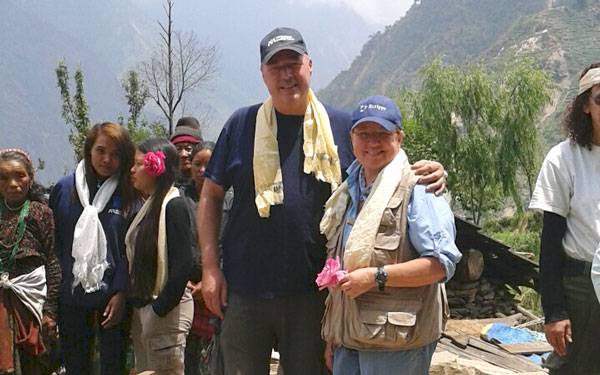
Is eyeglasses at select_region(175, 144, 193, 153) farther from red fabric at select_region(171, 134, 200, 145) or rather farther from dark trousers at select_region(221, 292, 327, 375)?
dark trousers at select_region(221, 292, 327, 375)

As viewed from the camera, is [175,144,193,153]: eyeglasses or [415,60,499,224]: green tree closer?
[175,144,193,153]: eyeglasses

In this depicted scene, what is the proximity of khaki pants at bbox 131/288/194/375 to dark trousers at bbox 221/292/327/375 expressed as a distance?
86 centimetres

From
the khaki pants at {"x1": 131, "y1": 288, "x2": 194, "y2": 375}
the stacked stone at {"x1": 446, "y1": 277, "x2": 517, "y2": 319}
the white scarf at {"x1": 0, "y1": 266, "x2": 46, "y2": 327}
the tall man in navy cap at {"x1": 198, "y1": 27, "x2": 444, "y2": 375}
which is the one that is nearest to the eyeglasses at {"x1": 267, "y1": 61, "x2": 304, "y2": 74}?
the tall man in navy cap at {"x1": 198, "y1": 27, "x2": 444, "y2": 375}

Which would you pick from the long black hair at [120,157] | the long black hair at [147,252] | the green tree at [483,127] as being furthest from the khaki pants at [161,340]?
the green tree at [483,127]

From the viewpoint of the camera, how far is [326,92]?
606 feet

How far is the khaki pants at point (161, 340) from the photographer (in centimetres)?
353

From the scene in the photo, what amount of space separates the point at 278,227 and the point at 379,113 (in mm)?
632

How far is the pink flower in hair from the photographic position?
366 cm

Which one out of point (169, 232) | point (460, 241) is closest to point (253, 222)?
point (169, 232)

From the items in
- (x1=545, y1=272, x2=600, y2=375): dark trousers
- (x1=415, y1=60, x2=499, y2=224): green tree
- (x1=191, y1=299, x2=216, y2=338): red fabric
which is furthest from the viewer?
(x1=415, y1=60, x2=499, y2=224): green tree

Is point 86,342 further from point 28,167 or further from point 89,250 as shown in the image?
point 28,167

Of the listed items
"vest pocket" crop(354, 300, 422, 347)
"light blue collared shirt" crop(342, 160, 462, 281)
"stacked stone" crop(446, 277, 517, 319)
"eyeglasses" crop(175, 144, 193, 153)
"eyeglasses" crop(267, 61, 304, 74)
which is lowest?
"stacked stone" crop(446, 277, 517, 319)

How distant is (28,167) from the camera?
3.82 metres

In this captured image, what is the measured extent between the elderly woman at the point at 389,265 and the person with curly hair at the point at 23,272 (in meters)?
1.93
